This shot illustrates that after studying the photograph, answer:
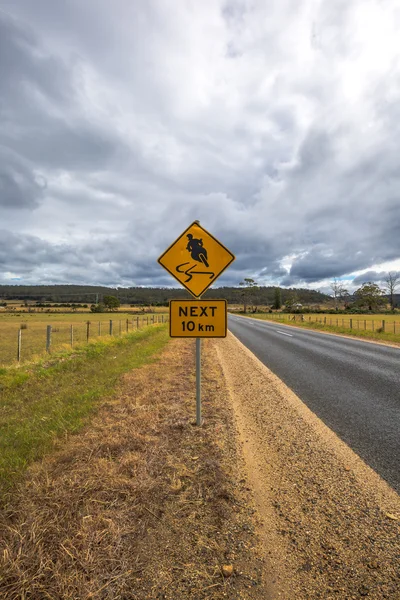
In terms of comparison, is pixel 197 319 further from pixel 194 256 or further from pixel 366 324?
pixel 366 324

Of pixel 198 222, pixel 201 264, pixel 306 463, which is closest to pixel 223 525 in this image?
pixel 306 463

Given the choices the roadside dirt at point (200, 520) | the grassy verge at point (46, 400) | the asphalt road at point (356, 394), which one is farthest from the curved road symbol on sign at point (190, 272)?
the asphalt road at point (356, 394)

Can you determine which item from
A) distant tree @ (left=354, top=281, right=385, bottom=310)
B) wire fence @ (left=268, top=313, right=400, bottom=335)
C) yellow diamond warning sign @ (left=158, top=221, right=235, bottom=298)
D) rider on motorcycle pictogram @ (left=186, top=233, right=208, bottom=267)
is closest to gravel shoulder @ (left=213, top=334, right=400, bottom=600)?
yellow diamond warning sign @ (left=158, top=221, right=235, bottom=298)

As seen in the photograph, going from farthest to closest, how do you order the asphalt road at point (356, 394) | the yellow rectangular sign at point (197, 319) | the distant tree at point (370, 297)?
the distant tree at point (370, 297) → the yellow rectangular sign at point (197, 319) → the asphalt road at point (356, 394)

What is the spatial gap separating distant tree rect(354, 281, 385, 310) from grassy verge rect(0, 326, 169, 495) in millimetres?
102339

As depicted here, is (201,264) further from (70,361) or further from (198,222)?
(70,361)

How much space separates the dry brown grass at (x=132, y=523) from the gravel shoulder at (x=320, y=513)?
21 cm

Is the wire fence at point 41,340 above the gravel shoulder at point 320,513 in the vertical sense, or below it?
below

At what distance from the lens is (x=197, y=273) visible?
4598mm

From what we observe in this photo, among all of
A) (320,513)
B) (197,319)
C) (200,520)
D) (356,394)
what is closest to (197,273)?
(197,319)

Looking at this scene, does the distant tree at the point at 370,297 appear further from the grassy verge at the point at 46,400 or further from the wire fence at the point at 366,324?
the grassy verge at the point at 46,400

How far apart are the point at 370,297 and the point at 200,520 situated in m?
111

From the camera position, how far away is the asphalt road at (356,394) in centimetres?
380

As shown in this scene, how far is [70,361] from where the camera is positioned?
12.0 metres
